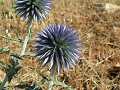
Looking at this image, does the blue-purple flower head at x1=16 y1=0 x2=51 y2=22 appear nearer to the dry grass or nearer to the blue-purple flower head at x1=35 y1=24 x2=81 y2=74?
the dry grass

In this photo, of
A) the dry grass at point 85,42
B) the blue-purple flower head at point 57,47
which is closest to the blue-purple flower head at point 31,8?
the dry grass at point 85,42

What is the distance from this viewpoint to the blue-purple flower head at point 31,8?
3393 mm

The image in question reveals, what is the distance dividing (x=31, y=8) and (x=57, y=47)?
0.70m

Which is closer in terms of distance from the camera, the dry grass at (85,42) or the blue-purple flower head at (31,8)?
the blue-purple flower head at (31,8)

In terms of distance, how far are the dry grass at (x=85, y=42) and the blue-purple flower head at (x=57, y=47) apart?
0.61m

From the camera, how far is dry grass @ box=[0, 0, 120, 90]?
172 inches

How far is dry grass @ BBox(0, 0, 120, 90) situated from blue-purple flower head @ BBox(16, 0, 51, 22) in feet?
0.85

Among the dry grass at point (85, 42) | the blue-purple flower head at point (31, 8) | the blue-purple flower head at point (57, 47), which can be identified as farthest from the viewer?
the dry grass at point (85, 42)

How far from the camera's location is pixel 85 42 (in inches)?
208

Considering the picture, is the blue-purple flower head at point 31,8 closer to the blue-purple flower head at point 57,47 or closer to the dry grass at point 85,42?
the dry grass at point 85,42

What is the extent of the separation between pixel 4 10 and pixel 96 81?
2244 millimetres

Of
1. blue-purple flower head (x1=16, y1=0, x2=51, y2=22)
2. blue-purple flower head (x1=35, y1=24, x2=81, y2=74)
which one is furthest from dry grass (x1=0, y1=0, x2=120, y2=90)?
blue-purple flower head (x1=35, y1=24, x2=81, y2=74)

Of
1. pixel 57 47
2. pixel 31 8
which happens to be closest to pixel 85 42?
pixel 31 8

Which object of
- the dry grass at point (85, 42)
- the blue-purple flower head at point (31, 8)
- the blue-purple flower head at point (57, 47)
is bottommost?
the dry grass at point (85, 42)
